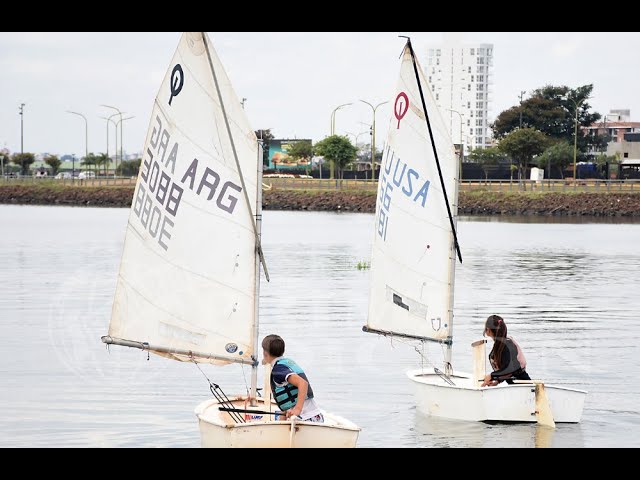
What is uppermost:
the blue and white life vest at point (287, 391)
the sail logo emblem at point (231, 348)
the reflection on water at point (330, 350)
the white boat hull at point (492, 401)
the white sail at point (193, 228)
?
the white sail at point (193, 228)

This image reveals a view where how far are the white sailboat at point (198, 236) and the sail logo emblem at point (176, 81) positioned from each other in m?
0.01

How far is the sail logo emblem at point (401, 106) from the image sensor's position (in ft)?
73.0

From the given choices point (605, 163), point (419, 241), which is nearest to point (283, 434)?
point (419, 241)

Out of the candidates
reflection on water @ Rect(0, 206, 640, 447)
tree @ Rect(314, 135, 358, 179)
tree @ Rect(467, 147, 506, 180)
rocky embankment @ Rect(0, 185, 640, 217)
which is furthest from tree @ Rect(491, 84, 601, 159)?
reflection on water @ Rect(0, 206, 640, 447)

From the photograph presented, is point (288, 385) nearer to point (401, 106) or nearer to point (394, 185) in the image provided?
point (394, 185)

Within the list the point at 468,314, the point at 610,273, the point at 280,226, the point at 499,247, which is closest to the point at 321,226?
the point at 280,226

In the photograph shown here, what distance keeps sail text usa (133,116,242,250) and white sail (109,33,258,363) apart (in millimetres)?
15

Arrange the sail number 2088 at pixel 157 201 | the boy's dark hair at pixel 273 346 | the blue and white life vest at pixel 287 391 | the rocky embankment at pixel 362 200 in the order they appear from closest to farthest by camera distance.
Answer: the boy's dark hair at pixel 273 346, the blue and white life vest at pixel 287 391, the sail number 2088 at pixel 157 201, the rocky embankment at pixel 362 200

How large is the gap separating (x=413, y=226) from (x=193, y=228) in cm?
579

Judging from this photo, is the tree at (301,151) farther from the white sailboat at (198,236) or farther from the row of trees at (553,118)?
the white sailboat at (198,236)

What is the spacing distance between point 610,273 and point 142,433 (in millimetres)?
39244

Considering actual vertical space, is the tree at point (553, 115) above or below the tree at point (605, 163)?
above

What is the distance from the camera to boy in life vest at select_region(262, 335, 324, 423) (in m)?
15.8

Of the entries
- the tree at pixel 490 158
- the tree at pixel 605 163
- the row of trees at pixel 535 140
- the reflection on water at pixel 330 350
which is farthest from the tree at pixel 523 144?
the reflection on water at pixel 330 350
